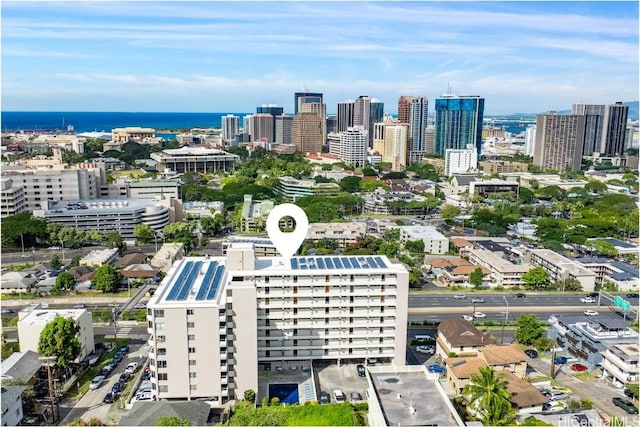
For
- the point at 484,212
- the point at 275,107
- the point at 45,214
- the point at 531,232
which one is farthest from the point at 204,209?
the point at 275,107

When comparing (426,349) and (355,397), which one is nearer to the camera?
(355,397)

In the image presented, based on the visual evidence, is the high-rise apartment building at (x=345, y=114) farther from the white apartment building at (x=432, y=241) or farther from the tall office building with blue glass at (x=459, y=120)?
the white apartment building at (x=432, y=241)

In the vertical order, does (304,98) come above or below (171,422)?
above

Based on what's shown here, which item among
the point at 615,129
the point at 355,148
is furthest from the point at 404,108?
the point at 615,129

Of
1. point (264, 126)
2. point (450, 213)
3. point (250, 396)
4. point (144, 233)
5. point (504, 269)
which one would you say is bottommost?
point (250, 396)

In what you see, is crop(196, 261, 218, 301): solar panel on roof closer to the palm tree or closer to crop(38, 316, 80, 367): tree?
crop(38, 316, 80, 367): tree

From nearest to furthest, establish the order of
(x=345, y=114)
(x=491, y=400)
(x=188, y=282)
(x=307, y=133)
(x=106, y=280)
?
(x=491, y=400), (x=188, y=282), (x=106, y=280), (x=307, y=133), (x=345, y=114)

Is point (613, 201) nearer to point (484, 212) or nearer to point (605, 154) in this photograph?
point (484, 212)

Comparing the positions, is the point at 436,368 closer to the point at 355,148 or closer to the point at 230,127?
the point at 355,148

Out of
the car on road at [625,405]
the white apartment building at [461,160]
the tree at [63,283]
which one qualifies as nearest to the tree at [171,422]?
the car on road at [625,405]
